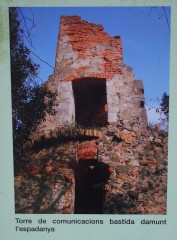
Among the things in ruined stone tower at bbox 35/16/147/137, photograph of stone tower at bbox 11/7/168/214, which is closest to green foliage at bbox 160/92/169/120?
photograph of stone tower at bbox 11/7/168/214

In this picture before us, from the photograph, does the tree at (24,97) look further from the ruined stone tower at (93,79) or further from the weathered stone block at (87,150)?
the weathered stone block at (87,150)

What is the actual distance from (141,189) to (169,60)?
106cm

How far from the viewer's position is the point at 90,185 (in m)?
2.59

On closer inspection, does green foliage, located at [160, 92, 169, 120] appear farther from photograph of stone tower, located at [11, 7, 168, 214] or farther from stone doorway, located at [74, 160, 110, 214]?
stone doorway, located at [74, 160, 110, 214]

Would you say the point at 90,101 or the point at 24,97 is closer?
the point at 24,97

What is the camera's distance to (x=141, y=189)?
7.84 ft

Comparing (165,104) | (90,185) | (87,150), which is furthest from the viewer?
(90,185)

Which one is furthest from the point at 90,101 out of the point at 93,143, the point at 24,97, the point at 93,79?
the point at 24,97

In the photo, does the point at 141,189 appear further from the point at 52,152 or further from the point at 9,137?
the point at 9,137

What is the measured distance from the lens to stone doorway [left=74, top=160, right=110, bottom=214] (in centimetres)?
237

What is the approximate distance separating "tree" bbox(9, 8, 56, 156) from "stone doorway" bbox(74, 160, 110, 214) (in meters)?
0.53

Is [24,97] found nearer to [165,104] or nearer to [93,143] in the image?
[93,143]

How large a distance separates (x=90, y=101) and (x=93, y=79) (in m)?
0.22
